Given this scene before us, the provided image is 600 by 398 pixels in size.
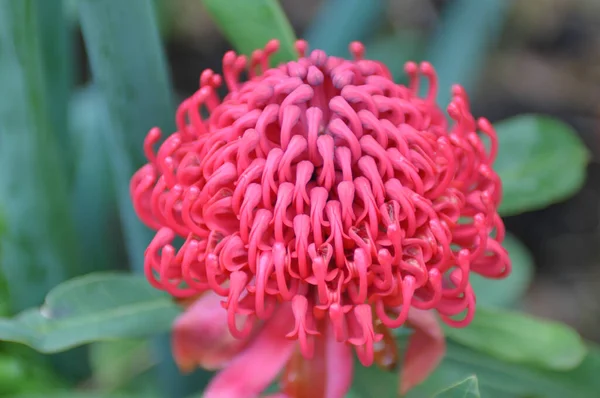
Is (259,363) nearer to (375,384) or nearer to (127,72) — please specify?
(375,384)

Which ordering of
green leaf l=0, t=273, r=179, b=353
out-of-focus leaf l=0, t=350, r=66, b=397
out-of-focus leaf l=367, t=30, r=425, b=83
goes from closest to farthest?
1. green leaf l=0, t=273, r=179, b=353
2. out-of-focus leaf l=0, t=350, r=66, b=397
3. out-of-focus leaf l=367, t=30, r=425, b=83

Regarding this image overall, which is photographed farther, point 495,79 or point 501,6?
point 495,79

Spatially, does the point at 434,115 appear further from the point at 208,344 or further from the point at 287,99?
the point at 208,344

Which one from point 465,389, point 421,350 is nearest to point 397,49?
point 421,350

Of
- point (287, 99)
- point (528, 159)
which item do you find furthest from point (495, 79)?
point (287, 99)

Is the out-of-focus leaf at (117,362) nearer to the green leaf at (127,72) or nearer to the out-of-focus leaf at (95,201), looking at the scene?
the out-of-focus leaf at (95,201)

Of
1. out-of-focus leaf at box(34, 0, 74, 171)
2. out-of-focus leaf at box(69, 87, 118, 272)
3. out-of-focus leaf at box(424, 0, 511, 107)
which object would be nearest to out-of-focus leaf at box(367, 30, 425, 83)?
out-of-focus leaf at box(424, 0, 511, 107)

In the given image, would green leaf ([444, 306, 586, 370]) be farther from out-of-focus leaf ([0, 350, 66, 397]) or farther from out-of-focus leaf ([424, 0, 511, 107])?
out-of-focus leaf ([0, 350, 66, 397])
